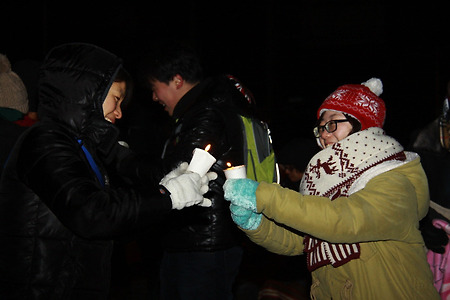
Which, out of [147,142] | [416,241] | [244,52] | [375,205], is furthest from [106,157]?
[244,52]

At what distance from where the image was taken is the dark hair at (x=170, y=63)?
3.10 metres

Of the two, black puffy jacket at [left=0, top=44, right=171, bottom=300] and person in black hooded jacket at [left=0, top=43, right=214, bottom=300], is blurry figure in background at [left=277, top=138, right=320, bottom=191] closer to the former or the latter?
person in black hooded jacket at [left=0, top=43, right=214, bottom=300]

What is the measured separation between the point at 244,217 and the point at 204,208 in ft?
2.43

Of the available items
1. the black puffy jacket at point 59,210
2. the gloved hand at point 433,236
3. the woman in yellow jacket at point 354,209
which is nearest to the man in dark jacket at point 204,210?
the woman in yellow jacket at point 354,209

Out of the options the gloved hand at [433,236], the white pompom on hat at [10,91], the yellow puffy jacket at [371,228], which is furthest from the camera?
the gloved hand at [433,236]

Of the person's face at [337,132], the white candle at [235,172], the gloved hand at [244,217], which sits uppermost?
the person's face at [337,132]

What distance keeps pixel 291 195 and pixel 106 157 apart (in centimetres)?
141

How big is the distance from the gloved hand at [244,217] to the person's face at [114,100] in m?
0.84

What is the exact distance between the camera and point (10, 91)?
2945 millimetres

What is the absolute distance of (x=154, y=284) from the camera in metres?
3.88

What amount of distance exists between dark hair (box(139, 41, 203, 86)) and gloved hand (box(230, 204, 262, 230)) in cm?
133

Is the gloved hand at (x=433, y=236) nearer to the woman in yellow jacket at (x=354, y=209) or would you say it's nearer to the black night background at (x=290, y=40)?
the woman in yellow jacket at (x=354, y=209)

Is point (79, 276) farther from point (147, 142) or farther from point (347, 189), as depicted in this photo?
point (147, 142)

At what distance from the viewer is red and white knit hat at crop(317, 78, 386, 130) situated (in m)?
2.31
